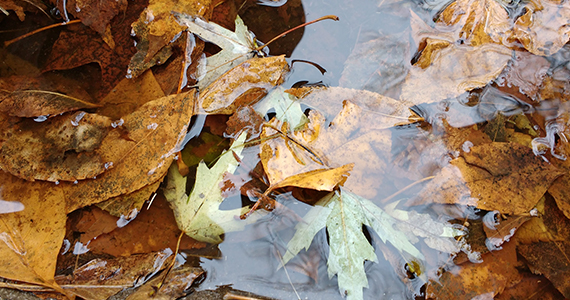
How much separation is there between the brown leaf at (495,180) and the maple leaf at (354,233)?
0.17m

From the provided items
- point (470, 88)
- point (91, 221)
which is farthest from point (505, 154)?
point (91, 221)

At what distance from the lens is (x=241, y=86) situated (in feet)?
6.14

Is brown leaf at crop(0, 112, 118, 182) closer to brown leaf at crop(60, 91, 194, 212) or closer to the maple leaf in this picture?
brown leaf at crop(60, 91, 194, 212)

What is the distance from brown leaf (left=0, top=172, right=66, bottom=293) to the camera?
66.6 inches

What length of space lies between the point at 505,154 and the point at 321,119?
1012 millimetres

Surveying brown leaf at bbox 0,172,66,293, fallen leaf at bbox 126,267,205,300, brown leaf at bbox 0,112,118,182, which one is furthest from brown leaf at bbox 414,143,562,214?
brown leaf at bbox 0,172,66,293

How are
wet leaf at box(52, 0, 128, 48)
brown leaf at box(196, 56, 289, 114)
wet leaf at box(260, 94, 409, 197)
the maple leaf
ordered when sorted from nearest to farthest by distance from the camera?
the maple leaf
wet leaf at box(260, 94, 409, 197)
brown leaf at box(196, 56, 289, 114)
wet leaf at box(52, 0, 128, 48)

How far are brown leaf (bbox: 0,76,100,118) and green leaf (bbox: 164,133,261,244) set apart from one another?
2.58 feet

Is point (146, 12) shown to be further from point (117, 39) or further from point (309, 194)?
point (309, 194)

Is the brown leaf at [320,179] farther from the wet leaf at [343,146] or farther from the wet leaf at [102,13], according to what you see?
the wet leaf at [102,13]

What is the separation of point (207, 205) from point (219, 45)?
3.13 feet

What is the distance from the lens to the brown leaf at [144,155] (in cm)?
177

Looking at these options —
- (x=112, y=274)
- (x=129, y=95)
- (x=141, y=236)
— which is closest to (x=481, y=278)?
(x=141, y=236)

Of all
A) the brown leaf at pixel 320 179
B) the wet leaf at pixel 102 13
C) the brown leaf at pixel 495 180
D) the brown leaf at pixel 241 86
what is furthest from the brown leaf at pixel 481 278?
the wet leaf at pixel 102 13
